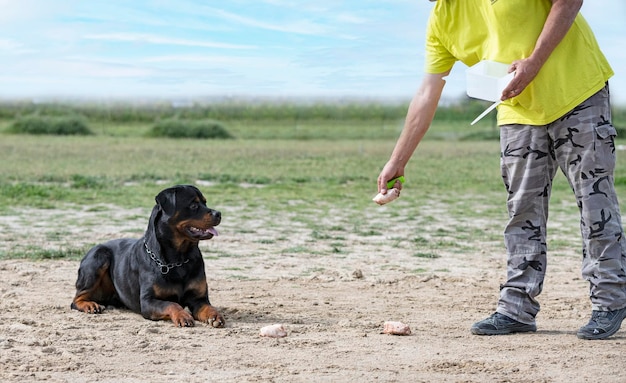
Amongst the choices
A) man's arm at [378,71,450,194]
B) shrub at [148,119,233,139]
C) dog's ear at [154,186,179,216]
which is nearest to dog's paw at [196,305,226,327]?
dog's ear at [154,186,179,216]

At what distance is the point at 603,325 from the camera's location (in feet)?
18.0

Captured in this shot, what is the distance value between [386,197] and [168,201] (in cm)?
155

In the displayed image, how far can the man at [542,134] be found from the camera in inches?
209

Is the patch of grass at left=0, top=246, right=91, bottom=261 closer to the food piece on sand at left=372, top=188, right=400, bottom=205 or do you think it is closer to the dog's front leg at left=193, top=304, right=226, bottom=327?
the dog's front leg at left=193, top=304, right=226, bottom=327

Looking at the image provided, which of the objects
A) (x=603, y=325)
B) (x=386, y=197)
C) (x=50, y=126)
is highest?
(x=386, y=197)

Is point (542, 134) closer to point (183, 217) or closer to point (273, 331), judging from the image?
point (273, 331)

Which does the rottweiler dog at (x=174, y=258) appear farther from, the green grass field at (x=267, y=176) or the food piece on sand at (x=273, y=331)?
the green grass field at (x=267, y=176)

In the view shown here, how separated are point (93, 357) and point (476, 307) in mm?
2885

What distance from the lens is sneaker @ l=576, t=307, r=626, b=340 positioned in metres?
5.48

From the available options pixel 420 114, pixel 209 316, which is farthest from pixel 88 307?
pixel 420 114

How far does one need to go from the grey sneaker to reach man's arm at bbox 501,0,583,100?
138cm

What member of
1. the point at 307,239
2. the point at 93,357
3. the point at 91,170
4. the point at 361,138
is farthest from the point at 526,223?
the point at 361,138

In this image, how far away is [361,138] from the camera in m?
36.1

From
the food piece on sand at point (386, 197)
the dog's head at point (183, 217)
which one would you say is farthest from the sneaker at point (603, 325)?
the dog's head at point (183, 217)
